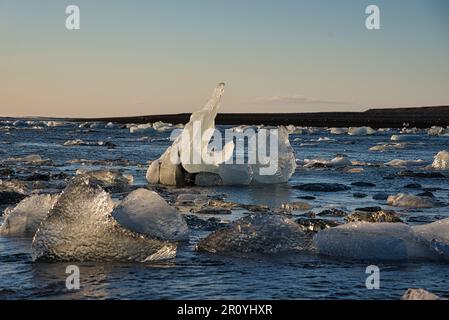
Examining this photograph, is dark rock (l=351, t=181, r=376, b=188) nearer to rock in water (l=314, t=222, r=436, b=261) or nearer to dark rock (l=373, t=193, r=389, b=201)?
dark rock (l=373, t=193, r=389, b=201)

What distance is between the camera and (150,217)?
5.08 meters

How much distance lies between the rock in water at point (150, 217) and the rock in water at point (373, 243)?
1.05 metres

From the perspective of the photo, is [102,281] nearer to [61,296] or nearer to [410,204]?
[61,296]

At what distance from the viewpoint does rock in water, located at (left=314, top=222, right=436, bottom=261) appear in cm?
457

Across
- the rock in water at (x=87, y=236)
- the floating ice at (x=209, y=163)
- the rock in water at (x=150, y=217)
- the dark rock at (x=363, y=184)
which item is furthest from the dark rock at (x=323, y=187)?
the rock in water at (x=87, y=236)

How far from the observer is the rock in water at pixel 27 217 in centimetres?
549

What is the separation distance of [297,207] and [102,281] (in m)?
3.60

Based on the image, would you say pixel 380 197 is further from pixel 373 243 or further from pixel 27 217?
pixel 27 217

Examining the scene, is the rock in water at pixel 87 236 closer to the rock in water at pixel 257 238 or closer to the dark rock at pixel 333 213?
the rock in water at pixel 257 238

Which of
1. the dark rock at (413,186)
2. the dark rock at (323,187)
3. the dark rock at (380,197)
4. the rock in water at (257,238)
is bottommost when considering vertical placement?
the dark rock at (413,186)

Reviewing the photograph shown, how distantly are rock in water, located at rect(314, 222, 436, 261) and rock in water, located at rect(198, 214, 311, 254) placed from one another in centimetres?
16

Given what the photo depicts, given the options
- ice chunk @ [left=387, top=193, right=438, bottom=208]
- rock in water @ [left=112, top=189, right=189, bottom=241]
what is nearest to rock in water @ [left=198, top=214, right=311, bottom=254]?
rock in water @ [left=112, top=189, right=189, bottom=241]
